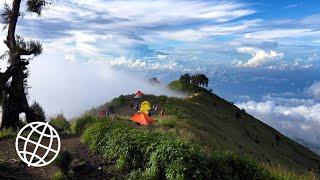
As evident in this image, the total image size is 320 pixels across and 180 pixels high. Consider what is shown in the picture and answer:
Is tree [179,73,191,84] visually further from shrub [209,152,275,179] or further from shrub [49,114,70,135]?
shrub [209,152,275,179]

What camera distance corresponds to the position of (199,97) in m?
89.9

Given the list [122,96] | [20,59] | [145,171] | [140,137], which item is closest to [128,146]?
[140,137]

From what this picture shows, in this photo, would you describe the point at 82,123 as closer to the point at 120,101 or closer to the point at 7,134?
the point at 7,134

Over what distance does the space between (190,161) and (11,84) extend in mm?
16333

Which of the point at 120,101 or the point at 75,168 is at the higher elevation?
the point at 75,168

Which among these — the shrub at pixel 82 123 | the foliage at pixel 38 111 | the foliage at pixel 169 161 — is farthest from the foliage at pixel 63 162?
the foliage at pixel 38 111

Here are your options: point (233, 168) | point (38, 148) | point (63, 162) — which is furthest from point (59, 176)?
point (233, 168)

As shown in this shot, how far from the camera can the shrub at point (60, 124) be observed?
28.0 metres

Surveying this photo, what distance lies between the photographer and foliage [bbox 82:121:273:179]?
16375mm

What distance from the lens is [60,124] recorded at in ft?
96.5

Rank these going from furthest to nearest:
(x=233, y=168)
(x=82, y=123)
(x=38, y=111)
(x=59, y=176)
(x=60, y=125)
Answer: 1. (x=38, y=111)
2. (x=60, y=125)
3. (x=82, y=123)
4. (x=233, y=168)
5. (x=59, y=176)

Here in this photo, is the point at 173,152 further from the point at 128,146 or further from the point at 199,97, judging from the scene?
the point at 199,97

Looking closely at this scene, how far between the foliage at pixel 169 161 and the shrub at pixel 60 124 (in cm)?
851

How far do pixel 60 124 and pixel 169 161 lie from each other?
1410 centimetres
